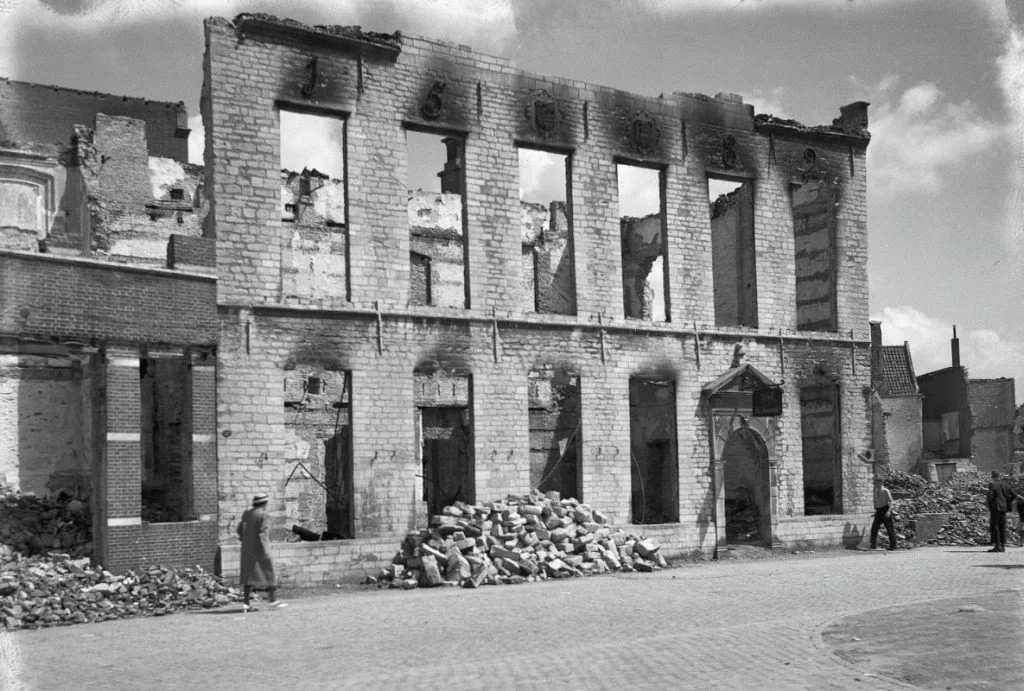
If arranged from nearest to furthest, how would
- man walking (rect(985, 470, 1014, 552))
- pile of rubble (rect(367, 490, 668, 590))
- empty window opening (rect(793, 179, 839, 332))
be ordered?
pile of rubble (rect(367, 490, 668, 590)) → man walking (rect(985, 470, 1014, 552)) → empty window opening (rect(793, 179, 839, 332))

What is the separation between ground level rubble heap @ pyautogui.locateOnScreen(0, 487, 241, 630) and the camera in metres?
13.8

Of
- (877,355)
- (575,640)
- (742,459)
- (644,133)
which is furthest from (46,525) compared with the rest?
(877,355)

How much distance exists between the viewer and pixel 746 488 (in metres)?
24.9

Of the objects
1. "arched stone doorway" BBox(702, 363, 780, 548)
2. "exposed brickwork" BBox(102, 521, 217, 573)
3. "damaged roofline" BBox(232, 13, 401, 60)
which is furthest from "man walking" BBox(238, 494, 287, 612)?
"arched stone doorway" BBox(702, 363, 780, 548)

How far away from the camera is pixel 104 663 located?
10.4 m

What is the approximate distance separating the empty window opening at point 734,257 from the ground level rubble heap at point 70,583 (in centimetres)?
1357

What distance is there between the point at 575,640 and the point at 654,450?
1499 cm

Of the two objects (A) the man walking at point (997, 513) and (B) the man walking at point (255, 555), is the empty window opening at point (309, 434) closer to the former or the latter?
(B) the man walking at point (255, 555)

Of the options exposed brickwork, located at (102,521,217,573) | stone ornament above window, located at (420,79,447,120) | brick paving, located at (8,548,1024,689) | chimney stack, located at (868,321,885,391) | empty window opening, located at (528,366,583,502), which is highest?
stone ornament above window, located at (420,79,447,120)

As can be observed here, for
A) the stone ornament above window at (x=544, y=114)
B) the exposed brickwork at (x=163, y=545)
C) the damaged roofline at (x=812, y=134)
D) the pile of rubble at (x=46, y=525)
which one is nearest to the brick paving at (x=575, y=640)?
the exposed brickwork at (x=163, y=545)

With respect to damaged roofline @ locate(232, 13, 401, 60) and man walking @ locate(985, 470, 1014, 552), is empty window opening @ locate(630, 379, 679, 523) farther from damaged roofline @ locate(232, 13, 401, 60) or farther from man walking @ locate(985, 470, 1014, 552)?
damaged roofline @ locate(232, 13, 401, 60)

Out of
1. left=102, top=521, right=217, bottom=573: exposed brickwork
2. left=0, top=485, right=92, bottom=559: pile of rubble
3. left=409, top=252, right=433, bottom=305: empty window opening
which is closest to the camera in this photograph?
left=102, top=521, right=217, bottom=573: exposed brickwork

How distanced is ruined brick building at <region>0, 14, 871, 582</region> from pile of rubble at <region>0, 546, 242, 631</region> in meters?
0.66

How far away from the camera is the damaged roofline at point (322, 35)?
1861cm
